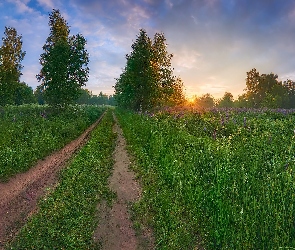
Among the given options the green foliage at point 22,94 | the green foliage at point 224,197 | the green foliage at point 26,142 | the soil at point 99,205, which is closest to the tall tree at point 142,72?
the green foliage at point 26,142

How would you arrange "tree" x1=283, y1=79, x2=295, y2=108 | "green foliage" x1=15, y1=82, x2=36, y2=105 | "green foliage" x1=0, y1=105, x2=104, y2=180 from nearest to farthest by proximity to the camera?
"green foliage" x1=0, y1=105, x2=104, y2=180 < "green foliage" x1=15, y1=82, x2=36, y2=105 < "tree" x1=283, y1=79, x2=295, y2=108

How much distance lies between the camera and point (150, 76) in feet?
106

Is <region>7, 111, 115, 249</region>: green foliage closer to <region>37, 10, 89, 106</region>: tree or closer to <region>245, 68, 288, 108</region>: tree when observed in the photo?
<region>37, 10, 89, 106</region>: tree

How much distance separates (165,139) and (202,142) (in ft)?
11.7

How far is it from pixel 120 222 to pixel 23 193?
4.03 metres

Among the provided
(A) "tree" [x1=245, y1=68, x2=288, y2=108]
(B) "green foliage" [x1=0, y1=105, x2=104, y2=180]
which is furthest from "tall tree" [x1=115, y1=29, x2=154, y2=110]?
(A) "tree" [x1=245, y1=68, x2=288, y2=108]

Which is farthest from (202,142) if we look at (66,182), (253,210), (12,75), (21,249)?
(12,75)

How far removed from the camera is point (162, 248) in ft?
17.8

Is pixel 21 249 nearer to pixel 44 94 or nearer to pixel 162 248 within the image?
pixel 162 248

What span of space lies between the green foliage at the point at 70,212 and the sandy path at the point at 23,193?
34 cm

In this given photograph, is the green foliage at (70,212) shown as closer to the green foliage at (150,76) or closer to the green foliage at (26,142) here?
the green foliage at (26,142)

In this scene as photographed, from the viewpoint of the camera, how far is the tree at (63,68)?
3028 centimetres

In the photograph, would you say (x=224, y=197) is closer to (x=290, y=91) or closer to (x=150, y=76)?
(x=150, y=76)

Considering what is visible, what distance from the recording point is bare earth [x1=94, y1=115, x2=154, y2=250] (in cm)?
584
